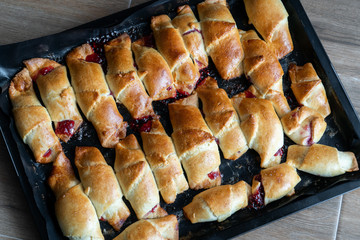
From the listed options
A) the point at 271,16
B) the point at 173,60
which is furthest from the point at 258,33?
the point at 173,60

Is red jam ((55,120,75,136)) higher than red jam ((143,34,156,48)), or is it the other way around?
red jam ((143,34,156,48))

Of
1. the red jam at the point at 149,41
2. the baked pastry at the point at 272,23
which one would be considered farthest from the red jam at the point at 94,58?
the baked pastry at the point at 272,23

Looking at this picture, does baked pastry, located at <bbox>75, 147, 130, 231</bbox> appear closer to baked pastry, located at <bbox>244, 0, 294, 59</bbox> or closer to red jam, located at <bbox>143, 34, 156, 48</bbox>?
red jam, located at <bbox>143, 34, 156, 48</bbox>

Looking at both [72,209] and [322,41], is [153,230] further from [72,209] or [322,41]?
[322,41]

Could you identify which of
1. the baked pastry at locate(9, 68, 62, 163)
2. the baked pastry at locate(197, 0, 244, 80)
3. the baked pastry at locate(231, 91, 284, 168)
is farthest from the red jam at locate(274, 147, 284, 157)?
the baked pastry at locate(9, 68, 62, 163)

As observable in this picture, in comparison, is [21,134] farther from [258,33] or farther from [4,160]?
[258,33]
